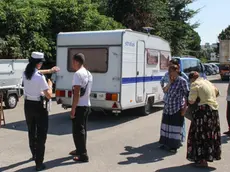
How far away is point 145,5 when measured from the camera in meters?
27.0

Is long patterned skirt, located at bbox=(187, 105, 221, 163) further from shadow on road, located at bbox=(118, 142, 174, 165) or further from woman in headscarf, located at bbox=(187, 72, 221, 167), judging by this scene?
shadow on road, located at bbox=(118, 142, 174, 165)

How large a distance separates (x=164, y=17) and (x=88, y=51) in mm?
20848

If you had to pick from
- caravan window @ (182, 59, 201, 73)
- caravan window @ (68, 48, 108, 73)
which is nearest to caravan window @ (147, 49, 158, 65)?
caravan window @ (68, 48, 108, 73)

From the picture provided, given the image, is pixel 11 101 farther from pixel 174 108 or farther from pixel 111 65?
pixel 174 108

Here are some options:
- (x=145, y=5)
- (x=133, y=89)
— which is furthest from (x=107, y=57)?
(x=145, y=5)

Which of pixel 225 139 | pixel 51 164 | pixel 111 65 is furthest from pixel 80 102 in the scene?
pixel 225 139

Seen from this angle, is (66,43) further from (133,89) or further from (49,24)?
(49,24)

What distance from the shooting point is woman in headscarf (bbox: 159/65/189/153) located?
6.55 m

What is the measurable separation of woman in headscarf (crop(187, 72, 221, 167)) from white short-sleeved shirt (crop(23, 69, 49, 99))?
247cm

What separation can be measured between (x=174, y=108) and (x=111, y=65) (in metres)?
3.26

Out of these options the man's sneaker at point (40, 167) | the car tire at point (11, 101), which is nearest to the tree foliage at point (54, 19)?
the car tire at point (11, 101)

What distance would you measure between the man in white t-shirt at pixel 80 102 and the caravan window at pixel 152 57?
5.32 metres

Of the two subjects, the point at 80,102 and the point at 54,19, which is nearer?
the point at 80,102

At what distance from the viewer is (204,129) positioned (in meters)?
5.70
